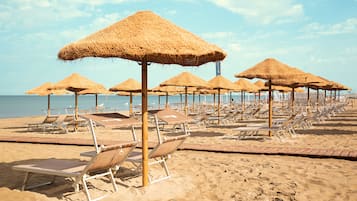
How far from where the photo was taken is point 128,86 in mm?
16297

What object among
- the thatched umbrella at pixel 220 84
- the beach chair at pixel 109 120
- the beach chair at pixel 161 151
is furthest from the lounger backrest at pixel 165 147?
the thatched umbrella at pixel 220 84

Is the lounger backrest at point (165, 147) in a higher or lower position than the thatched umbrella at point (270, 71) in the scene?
lower

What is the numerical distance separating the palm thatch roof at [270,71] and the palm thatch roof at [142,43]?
5095mm

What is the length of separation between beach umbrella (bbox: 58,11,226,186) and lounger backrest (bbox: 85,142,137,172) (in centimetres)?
30

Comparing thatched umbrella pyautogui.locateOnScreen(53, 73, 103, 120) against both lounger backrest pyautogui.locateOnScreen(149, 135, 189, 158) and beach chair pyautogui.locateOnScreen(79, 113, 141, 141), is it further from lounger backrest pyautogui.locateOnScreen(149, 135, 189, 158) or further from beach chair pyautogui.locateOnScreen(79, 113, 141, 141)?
beach chair pyautogui.locateOnScreen(79, 113, 141, 141)

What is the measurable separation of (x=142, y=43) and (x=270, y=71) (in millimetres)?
6163

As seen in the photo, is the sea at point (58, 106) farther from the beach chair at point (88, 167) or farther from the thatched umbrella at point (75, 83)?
the beach chair at point (88, 167)

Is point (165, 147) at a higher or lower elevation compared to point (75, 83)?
lower

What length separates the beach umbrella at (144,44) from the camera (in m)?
4.06

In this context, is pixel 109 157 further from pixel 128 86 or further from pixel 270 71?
pixel 128 86

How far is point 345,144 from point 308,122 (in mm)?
5413

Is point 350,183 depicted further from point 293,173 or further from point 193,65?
point 193,65

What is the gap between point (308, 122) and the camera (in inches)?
546

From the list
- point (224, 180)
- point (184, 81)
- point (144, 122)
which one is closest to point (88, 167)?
point (144, 122)
